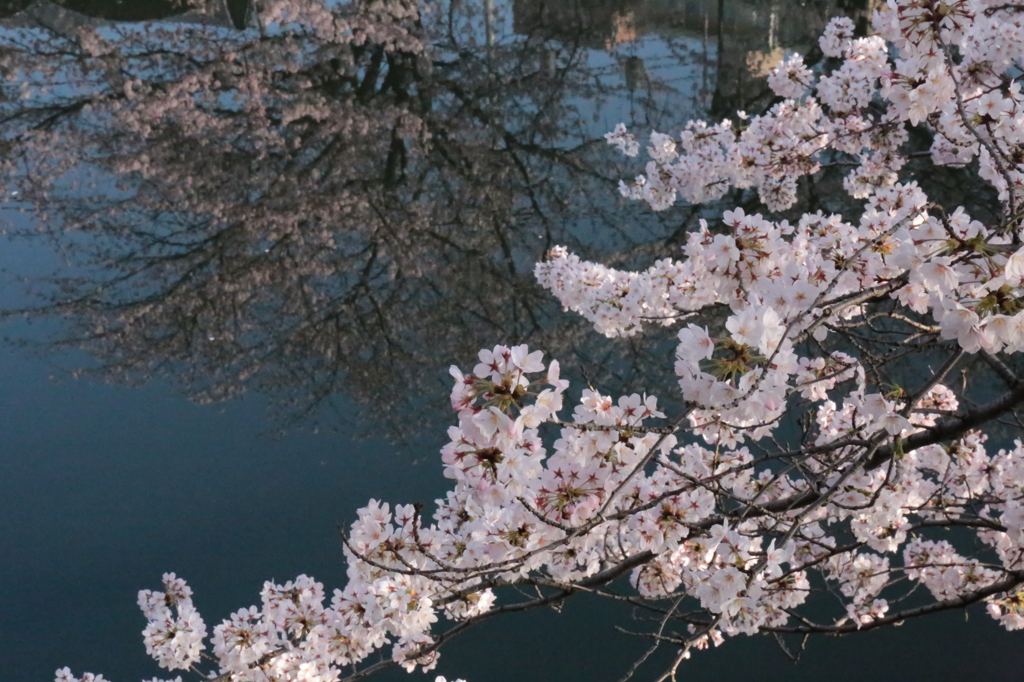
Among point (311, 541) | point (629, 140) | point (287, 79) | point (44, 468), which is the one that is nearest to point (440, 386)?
point (311, 541)

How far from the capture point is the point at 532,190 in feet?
14.8

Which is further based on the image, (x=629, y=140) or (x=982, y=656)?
(x=629, y=140)

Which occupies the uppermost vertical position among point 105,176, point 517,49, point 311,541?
point 517,49

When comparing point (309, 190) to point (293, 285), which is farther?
point (309, 190)

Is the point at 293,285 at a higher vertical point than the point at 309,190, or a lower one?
lower

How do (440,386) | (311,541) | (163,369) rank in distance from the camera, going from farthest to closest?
(163,369) < (440,386) < (311,541)

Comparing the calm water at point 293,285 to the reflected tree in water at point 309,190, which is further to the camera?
the reflected tree in water at point 309,190

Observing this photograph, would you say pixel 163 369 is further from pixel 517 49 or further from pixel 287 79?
pixel 517 49

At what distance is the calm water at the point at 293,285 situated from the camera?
238 centimetres

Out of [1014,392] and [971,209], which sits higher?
[971,209]

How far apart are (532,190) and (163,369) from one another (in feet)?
7.44

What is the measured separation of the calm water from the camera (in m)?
2.38

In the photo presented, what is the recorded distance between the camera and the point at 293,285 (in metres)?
3.87

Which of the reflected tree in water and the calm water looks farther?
the reflected tree in water
